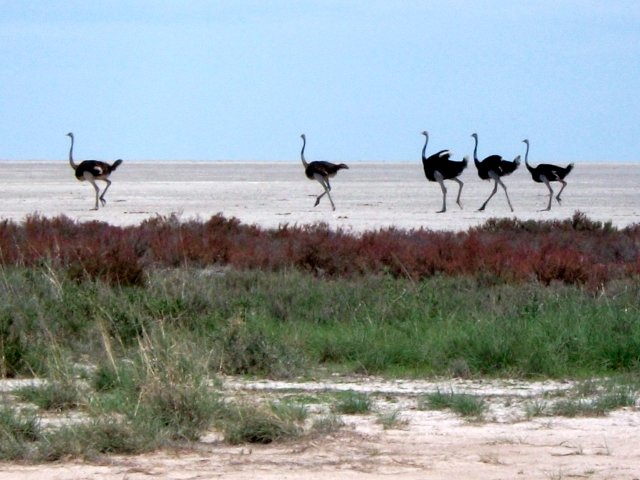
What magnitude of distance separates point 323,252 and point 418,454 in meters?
9.30

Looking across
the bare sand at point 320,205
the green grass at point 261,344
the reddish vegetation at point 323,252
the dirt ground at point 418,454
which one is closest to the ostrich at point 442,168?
the bare sand at point 320,205

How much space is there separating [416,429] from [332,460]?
1.02m

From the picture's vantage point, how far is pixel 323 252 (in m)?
16.1

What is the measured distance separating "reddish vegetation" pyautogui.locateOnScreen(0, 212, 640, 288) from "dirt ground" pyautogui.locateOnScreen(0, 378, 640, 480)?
615 cm

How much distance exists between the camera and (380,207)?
3441 cm

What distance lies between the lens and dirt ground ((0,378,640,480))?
6418mm

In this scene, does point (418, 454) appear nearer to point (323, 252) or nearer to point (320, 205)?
point (323, 252)

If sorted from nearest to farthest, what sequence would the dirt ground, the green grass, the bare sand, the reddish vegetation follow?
the dirt ground, the green grass, the reddish vegetation, the bare sand

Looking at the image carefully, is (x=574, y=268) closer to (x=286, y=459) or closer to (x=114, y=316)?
(x=114, y=316)

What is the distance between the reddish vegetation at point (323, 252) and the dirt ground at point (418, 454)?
6145 millimetres

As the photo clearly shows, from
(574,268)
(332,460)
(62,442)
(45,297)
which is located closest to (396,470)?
(332,460)

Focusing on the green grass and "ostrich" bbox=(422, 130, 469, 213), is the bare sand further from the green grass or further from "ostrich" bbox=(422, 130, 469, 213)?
the green grass

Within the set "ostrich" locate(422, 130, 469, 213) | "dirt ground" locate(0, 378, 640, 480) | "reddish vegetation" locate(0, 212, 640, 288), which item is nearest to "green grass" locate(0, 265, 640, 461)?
"dirt ground" locate(0, 378, 640, 480)

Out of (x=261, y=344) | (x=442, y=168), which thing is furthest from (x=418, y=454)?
(x=442, y=168)
